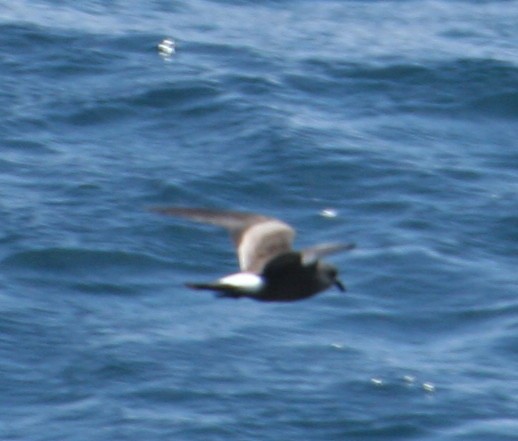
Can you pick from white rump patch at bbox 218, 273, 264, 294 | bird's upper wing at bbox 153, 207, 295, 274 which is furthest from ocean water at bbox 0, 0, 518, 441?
white rump patch at bbox 218, 273, 264, 294

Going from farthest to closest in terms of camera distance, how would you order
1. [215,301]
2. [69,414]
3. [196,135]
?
[196,135] < [215,301] < [69,414]

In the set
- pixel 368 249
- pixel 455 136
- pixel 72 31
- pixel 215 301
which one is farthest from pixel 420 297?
pixel 72 31

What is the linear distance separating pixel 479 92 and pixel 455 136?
4.23 feet

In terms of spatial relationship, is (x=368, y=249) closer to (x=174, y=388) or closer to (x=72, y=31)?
(x=174, y=388)

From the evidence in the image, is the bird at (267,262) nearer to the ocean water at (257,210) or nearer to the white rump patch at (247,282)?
the white rump patch at (247,282)

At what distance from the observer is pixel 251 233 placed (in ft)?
43.1

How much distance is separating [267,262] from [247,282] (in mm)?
227

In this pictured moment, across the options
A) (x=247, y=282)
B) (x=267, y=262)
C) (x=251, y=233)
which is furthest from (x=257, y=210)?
(x=247, y=282)

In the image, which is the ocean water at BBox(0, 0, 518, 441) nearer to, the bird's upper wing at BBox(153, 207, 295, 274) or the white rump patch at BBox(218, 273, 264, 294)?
the bird's upper wing at BBox(153, 207, 295, 274)

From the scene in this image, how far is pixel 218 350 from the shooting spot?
941 inches

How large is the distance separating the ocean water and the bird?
30.2 ft

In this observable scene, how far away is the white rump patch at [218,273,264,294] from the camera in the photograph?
40.3 ft

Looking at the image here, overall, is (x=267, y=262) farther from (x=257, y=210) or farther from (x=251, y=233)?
(x=257, y=210)

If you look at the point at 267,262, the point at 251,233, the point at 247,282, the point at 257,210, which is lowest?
the point at 247,282
